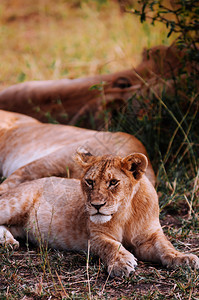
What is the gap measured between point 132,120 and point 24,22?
699cm

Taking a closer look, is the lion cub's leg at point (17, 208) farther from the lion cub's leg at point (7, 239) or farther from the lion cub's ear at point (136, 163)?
the lion cub's ear at point (136, 163)

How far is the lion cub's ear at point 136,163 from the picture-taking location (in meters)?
2.69

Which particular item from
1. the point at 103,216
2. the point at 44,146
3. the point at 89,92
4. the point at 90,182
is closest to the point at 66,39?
the point at 89,92

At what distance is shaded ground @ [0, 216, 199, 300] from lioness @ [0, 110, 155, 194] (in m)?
1.01

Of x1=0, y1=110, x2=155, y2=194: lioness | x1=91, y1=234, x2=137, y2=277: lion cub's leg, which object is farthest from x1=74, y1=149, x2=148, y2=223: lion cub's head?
x1=0, y1=110, x2=155, y2=194: lioness

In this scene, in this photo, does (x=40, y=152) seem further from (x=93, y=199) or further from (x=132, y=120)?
(x=93, y=199)

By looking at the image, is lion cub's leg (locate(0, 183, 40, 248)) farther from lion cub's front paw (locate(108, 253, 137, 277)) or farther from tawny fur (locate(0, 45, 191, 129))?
tawny fur (locate(0, 45, 191, 129))

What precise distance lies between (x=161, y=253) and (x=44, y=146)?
6.84ft

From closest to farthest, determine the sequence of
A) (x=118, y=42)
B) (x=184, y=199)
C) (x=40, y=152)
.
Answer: (x=184, y=199), (x=40, y=152), (x=118, y=42)

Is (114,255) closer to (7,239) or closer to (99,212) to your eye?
(99,212)

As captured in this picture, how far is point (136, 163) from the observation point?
271 cm

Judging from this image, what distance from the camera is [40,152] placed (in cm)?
439

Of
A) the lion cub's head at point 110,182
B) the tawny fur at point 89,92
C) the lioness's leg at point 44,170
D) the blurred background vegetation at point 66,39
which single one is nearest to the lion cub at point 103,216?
the lion cub's head at point 110,182

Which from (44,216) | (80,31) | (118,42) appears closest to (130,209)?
(44,216)
